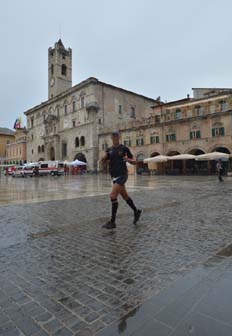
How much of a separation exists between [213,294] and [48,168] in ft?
124

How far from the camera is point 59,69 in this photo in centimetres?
5834

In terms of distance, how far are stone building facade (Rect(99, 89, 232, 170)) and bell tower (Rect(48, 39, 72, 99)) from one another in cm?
2789

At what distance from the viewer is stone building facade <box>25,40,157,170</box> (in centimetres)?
4519

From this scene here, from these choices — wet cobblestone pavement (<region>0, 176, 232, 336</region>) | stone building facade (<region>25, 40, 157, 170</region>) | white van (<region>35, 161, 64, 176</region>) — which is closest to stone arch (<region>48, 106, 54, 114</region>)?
stone building facade (<region>25, 40, 157, 170</region>)

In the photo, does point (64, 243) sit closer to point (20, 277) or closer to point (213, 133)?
point (20, 277)

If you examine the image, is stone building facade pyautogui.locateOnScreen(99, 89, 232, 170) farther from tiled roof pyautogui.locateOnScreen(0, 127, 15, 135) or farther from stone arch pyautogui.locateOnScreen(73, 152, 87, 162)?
tiled roof pyautogui.locateOnScreen(0, 127, 15, 135)

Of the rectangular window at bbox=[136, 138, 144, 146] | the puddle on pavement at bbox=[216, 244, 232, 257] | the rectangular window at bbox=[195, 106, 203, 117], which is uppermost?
the rectangular window at bbox=[195, 106, 203, 117]

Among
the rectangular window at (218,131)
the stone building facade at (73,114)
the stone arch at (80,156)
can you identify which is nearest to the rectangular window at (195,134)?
the rectangular window at (218,131)

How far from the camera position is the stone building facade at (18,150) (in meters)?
69.2

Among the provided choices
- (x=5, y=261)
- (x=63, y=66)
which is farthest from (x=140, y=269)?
→ (x=63, y=66)

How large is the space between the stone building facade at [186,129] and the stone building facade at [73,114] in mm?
4256

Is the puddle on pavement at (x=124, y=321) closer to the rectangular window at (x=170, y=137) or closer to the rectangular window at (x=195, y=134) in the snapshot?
the rectangular window at (x=195, y=134)

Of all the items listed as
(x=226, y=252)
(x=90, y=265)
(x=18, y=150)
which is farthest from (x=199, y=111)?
(x=18, y=150)

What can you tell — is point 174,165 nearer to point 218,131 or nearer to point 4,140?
point 218,131
